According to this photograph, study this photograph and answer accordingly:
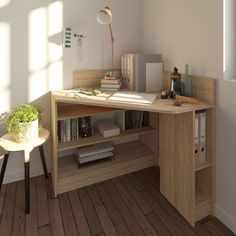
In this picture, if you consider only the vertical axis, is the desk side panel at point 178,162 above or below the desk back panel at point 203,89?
below

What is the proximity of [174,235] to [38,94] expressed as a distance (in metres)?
1.67

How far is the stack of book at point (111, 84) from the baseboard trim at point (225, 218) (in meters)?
1.31

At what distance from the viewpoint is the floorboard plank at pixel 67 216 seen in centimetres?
161

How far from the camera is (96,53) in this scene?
7.85 ft

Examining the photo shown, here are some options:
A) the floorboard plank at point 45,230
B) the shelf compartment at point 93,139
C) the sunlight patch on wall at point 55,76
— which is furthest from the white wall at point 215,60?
the floorboard plank at point 45,230

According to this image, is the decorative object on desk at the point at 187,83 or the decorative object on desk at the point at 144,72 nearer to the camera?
the decorative object on desk at the point at 187,83

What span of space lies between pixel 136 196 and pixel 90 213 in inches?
17.1

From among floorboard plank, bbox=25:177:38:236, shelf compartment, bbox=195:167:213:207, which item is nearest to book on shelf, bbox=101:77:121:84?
shelf compartment, bbox=195:167:213:207

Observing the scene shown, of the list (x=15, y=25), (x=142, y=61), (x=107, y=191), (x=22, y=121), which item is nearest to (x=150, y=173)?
(x=107, y=191)

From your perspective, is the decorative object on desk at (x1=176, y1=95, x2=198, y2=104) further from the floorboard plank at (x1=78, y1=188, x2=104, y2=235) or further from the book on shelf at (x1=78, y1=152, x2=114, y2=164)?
the floorboard plank at (x1=78, y1=188, x2=104, y2=235)

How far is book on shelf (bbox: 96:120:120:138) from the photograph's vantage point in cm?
223

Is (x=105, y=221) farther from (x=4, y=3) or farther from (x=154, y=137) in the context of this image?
(x=4, y=3)

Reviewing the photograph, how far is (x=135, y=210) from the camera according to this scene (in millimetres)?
1816

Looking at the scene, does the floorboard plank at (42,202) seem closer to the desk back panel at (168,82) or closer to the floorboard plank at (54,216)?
the floorboard plank at (54,216)
